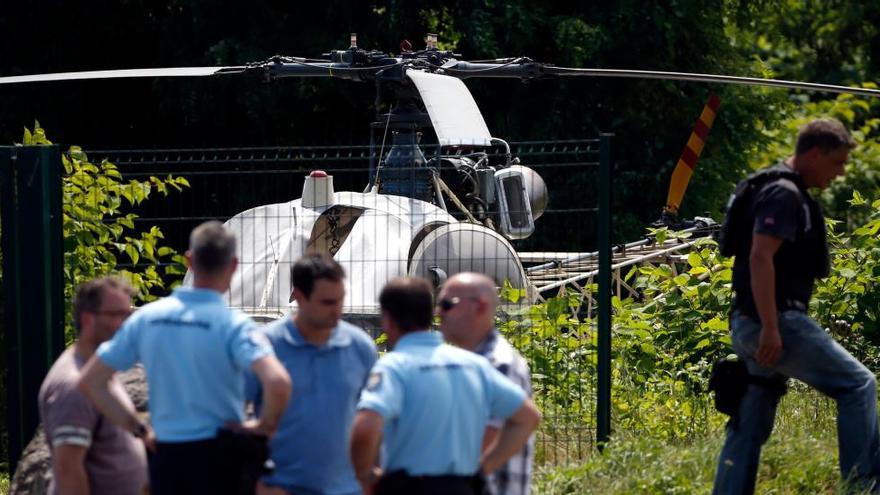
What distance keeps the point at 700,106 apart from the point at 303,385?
51.0 feet

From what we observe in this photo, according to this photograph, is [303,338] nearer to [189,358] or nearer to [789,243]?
[189,358]

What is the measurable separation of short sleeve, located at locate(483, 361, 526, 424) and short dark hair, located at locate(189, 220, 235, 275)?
3.07 feet

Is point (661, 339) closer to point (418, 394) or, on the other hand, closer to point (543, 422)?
point (543, 422)

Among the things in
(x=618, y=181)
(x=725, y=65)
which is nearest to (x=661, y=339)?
(x=618, y=181)

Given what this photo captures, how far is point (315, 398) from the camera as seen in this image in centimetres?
490

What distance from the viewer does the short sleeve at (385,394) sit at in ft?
14.4

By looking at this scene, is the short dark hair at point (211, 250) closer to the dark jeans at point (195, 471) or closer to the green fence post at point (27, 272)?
the dark jeans at point (195, 471)

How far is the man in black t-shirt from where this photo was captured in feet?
19.0

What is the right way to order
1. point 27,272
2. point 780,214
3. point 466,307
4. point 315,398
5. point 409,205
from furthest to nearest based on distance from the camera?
point 409,205 < point 27,272 < point 780,214 < point 315,398 < point 466,307

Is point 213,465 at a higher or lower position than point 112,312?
lower

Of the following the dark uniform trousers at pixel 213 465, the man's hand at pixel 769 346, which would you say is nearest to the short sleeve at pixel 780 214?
the man's hand at pixel 769 346

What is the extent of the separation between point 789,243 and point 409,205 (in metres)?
4.10

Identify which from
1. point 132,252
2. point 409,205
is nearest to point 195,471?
point 132,252

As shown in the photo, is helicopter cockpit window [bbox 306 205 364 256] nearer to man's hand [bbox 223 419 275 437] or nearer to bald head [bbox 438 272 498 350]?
bald head [bbox 438 272 498 350]
